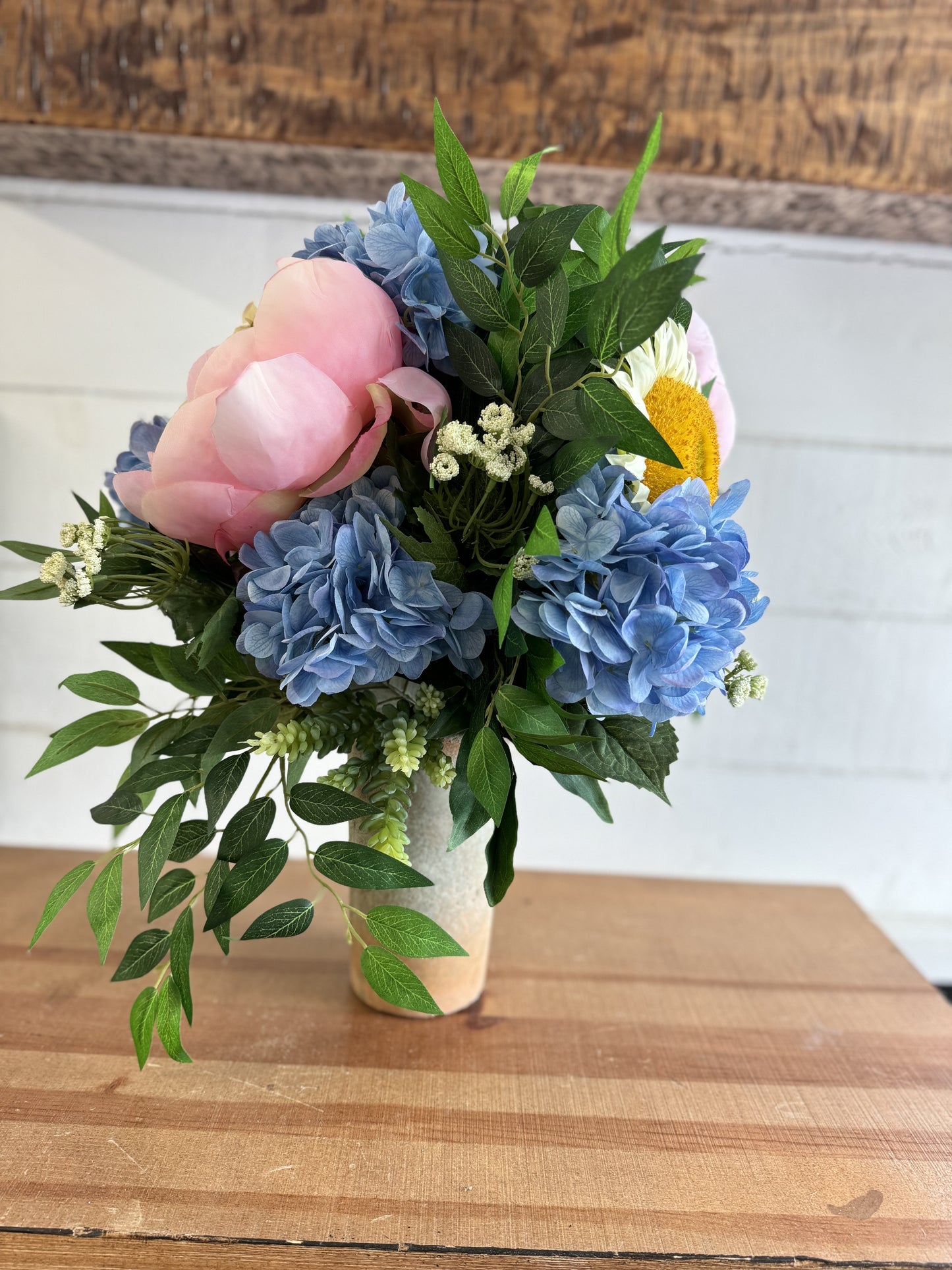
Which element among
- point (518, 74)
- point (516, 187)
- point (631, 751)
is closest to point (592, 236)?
point (516, 187)

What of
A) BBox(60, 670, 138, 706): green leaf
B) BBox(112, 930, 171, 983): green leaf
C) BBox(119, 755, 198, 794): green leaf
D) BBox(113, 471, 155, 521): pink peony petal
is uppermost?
BBox(113, 471, 155, 521): pink peony petal

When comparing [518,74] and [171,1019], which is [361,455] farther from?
[518,74]

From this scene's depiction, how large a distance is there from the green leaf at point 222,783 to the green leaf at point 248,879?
0.08ft

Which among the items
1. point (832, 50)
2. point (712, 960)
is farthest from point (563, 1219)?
point (832, 50)

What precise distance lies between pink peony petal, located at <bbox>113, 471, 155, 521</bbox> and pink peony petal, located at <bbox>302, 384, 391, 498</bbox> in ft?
0.26

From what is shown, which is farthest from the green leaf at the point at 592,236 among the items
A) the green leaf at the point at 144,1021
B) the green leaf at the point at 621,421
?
the green leaf at the point at 144,1021

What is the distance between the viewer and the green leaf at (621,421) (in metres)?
0.33

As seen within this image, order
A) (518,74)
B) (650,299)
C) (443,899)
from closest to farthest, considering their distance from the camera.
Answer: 1. (650,299)
2. (443,899)
3. (518,74)

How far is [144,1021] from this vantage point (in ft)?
1.42

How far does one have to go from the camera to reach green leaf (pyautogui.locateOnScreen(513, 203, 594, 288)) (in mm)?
368

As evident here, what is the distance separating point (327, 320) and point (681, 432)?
0.57 feet

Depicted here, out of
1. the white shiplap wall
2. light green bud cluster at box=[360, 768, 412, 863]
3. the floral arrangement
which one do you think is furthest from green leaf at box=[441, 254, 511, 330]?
the white shiplap wall

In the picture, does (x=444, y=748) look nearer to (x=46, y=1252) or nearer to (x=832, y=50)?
(x=46, y=1252)

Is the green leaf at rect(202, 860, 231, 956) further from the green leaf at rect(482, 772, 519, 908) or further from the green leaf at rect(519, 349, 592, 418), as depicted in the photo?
the green leaf at rect(519, 349, 592, 418)
